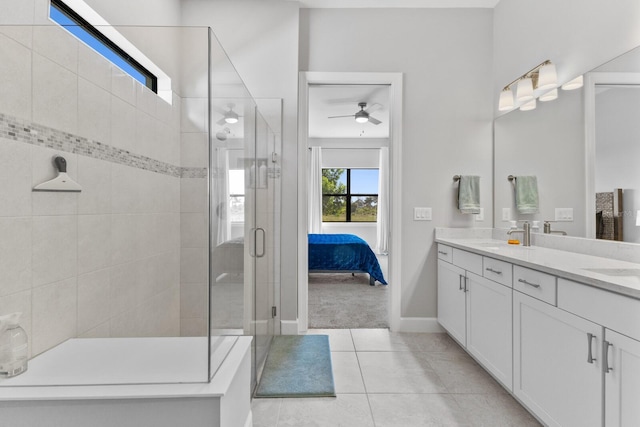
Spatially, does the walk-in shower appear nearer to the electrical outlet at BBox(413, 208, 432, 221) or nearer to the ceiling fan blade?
the electrical outlet at BBox(413, 208, 432, 221)

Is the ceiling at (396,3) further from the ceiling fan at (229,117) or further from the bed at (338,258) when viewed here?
the bed at (338,258)

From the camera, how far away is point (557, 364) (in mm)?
1433

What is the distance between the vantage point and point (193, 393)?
3.65 ft

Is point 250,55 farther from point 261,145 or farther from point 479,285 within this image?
point 479,285

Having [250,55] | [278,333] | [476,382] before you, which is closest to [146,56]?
[250,55]

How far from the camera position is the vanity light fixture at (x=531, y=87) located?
7.39 feet

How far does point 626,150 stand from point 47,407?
2.75 m

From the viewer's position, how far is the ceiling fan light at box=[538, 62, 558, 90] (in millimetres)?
2238

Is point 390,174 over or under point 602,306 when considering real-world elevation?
over

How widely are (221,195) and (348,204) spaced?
246 inches

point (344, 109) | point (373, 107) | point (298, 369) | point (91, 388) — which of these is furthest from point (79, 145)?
point (344, 109)

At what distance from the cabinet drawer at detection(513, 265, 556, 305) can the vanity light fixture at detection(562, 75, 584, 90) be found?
1.25 metres

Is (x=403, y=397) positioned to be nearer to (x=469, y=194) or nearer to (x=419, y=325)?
(x=419, y=325)

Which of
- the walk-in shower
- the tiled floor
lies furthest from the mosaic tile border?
the tiled floor
